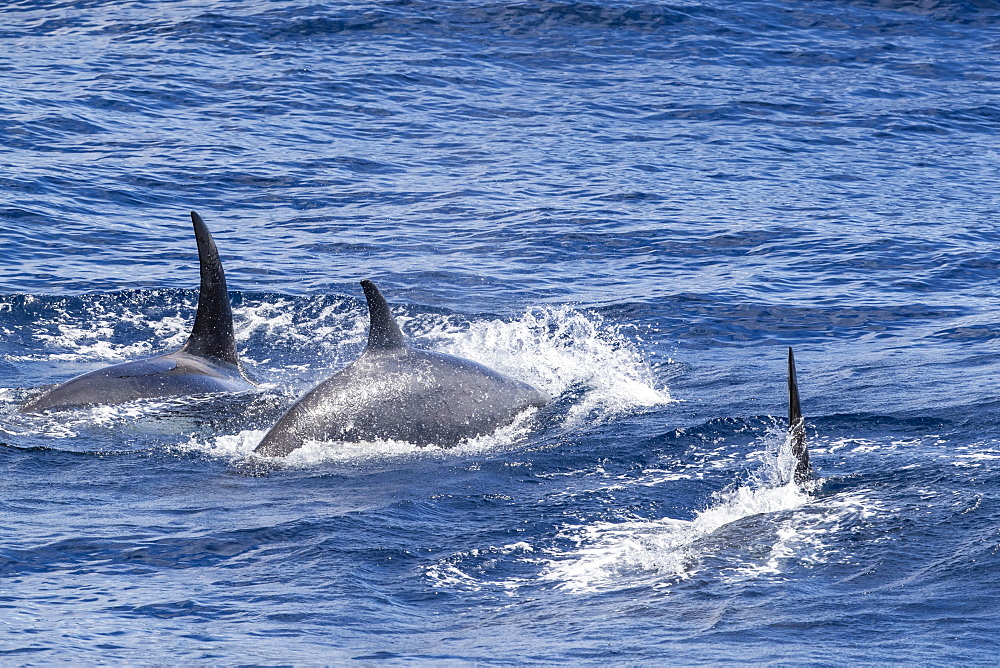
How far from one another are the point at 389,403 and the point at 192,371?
105 inches

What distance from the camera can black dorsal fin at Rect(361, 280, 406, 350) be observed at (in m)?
10.6

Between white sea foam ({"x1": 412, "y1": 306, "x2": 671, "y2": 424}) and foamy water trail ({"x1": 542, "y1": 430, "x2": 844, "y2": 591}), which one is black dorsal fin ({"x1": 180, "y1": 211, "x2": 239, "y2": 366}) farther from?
foamy water trail ({"x1": 542, "y1": 430, "x2": 844, "y2": 591})

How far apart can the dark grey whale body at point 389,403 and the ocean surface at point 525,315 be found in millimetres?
175

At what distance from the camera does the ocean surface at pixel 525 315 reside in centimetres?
788

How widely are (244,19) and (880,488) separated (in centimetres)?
2711

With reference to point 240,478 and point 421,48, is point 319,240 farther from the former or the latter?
point 421,48

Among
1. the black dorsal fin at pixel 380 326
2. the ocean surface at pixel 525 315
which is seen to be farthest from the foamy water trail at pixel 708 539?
the black dorsal fin at pixel 380 326

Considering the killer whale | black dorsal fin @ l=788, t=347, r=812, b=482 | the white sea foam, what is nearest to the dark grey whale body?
the white sea foam

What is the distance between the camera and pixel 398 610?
7.86m

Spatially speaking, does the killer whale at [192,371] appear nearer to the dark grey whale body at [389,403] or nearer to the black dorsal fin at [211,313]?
the black dorsal fin at [211,313]

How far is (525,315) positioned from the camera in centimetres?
1641

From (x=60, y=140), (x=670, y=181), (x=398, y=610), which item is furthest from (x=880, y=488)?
(x=60, y=140)

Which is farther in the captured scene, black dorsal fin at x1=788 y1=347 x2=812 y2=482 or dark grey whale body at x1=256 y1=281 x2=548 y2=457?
dark grey whale body at x1=256 y1=281 x2=548 y2=457

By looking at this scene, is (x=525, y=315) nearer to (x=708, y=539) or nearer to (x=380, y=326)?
(x=380, y=326)
